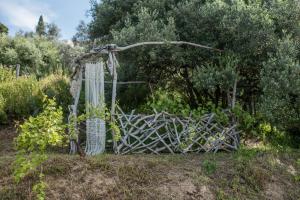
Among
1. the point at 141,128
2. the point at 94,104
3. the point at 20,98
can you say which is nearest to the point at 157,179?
the point at 141,128

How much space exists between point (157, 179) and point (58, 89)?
5.97 meters

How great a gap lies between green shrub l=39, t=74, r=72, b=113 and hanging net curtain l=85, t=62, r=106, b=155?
2842 millimetres

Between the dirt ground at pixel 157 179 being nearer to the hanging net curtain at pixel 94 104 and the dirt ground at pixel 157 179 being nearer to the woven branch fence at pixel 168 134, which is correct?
the woven branch fence at pixel 168 134

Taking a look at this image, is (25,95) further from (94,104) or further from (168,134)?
(168,134)

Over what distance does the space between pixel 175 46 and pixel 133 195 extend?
11.9 ft

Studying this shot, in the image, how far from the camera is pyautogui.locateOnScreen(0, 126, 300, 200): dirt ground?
4.98 metres

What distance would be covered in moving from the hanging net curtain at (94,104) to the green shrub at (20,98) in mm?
2896

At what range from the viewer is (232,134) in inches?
292

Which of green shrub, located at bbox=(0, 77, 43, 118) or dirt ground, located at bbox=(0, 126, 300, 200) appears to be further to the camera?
green shrub, located at bbox=(0, 77, 43, 118)

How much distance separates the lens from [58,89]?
10500mm

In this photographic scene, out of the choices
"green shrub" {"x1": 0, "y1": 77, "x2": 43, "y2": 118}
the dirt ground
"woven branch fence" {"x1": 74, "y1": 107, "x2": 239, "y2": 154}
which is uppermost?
"green shrub" {"x1": 0, "y1": 77, "x2": 43, "y2": 118}

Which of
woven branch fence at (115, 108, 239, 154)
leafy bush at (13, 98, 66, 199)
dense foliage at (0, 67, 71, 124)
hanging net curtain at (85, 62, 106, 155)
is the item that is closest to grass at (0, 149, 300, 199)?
leafy bush at (13, 98, 66, 199)

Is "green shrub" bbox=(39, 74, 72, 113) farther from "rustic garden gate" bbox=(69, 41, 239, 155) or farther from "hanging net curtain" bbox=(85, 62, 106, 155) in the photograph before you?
"hanging net curtain" bbox=(85, 62, 106, 155)

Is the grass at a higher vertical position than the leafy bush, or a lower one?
lower
